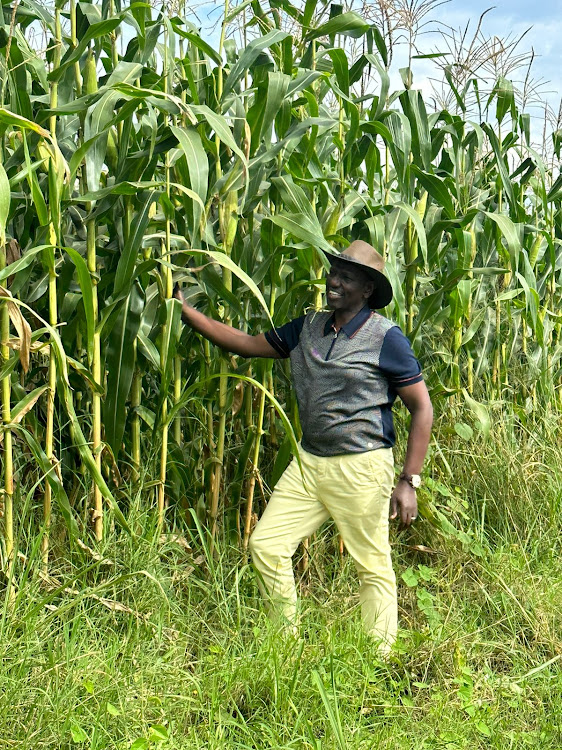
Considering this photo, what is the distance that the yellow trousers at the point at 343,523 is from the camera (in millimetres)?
3797

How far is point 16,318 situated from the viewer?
3.00m

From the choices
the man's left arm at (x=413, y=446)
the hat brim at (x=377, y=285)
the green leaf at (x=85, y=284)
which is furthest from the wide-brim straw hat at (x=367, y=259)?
the green leaf at (x=85, y=284)

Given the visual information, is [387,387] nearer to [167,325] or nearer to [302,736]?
[167,325]

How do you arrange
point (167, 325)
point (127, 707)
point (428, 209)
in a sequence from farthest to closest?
point (428, 209) → point (167, 325) → point (127, 707)

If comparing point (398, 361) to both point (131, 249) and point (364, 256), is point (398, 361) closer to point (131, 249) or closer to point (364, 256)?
point (364, 256)

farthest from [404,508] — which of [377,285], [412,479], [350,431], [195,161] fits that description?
[195,161]

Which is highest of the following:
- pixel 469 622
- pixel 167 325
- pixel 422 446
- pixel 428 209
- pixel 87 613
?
pixel 428 209

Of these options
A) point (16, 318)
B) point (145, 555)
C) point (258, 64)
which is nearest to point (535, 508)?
point (145, 555)

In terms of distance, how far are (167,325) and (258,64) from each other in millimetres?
1201

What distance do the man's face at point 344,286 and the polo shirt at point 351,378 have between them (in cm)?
7

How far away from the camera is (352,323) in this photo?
382 centimetres

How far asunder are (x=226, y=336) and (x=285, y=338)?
290 mm

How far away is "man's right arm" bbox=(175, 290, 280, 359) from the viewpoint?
3.65 m

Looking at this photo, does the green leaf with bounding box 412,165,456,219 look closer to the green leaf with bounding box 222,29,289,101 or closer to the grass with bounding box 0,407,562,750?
the green leaf with bounding box 222,29,289,101
